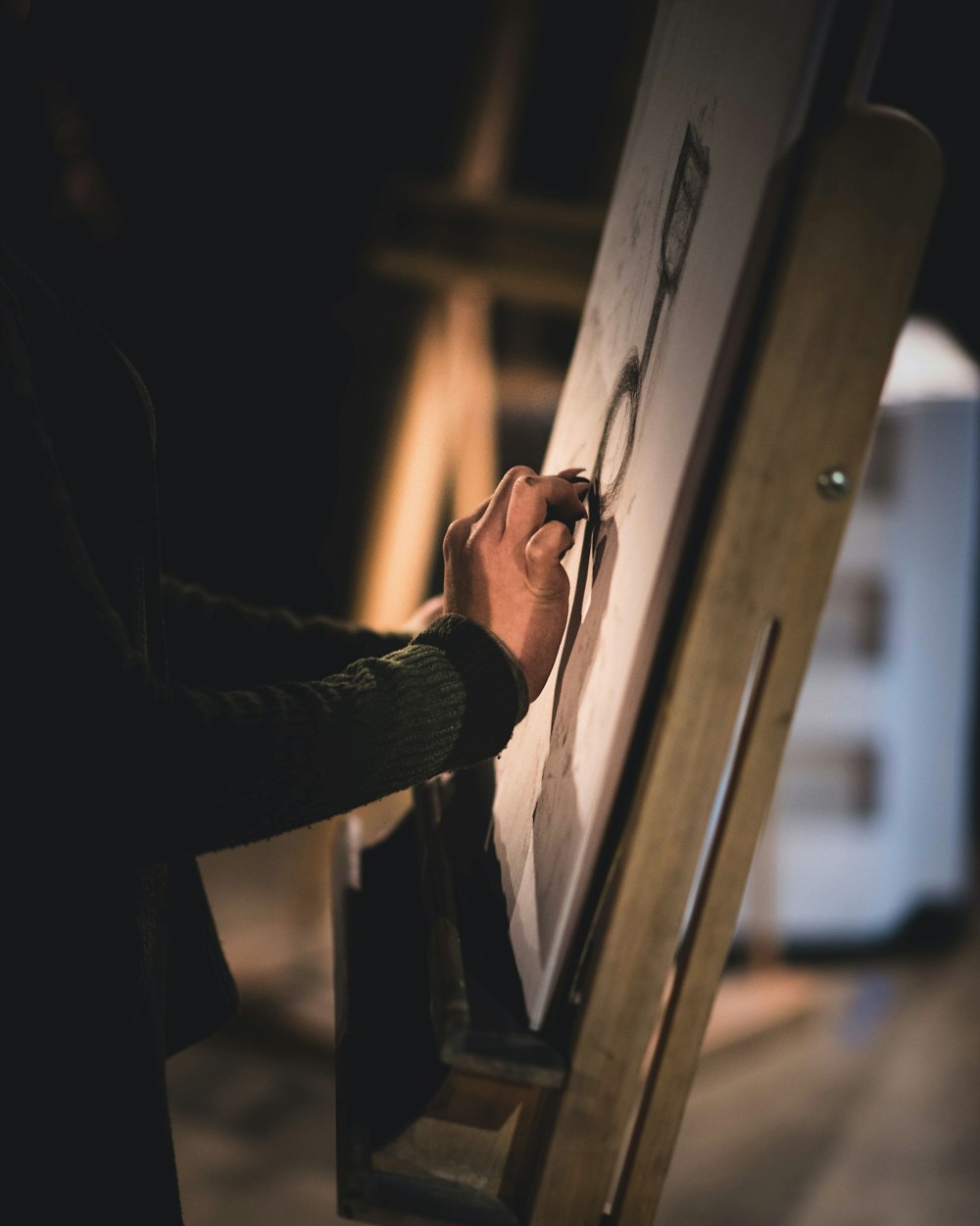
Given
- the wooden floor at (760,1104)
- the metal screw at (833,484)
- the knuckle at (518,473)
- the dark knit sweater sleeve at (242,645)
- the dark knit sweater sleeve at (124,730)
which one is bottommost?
the wooden floor at (760,1104)

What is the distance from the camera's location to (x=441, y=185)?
2162 millimetres

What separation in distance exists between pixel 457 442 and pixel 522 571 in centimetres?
169

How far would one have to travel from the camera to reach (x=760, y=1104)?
84.4 inches

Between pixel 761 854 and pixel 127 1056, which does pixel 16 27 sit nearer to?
pixel 127 1056

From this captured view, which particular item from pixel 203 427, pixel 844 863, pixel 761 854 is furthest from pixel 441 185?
pixel 844 863

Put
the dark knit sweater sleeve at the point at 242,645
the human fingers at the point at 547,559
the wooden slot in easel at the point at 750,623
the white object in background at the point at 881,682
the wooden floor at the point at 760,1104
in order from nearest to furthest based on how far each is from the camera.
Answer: the wooden slot in easel at the point at 750,623
the human fingers at the point at 547,559
the dark knit sweater sleeve at the point at 242,645
the wooden floor at the point at 760,1104
the white object in background at the point at 881,682

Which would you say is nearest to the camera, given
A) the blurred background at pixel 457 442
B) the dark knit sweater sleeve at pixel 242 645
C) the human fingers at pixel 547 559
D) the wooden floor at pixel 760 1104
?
the human fingers at pixel 547 559

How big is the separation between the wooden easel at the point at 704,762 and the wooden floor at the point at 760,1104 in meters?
1.43

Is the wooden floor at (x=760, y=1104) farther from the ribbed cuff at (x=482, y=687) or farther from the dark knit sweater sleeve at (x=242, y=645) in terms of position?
the ribbed cuff at (x=482, y=687)

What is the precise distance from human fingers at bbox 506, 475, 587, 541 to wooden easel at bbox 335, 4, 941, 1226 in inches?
4.2

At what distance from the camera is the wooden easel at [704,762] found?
0.40 m

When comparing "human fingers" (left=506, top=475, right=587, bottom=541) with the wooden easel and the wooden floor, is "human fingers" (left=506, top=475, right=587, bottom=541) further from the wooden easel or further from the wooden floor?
the wooden floor

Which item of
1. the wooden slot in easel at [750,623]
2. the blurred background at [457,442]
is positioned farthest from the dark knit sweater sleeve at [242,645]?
the blurred background at [457,442]

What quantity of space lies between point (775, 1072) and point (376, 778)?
215 centimetres
